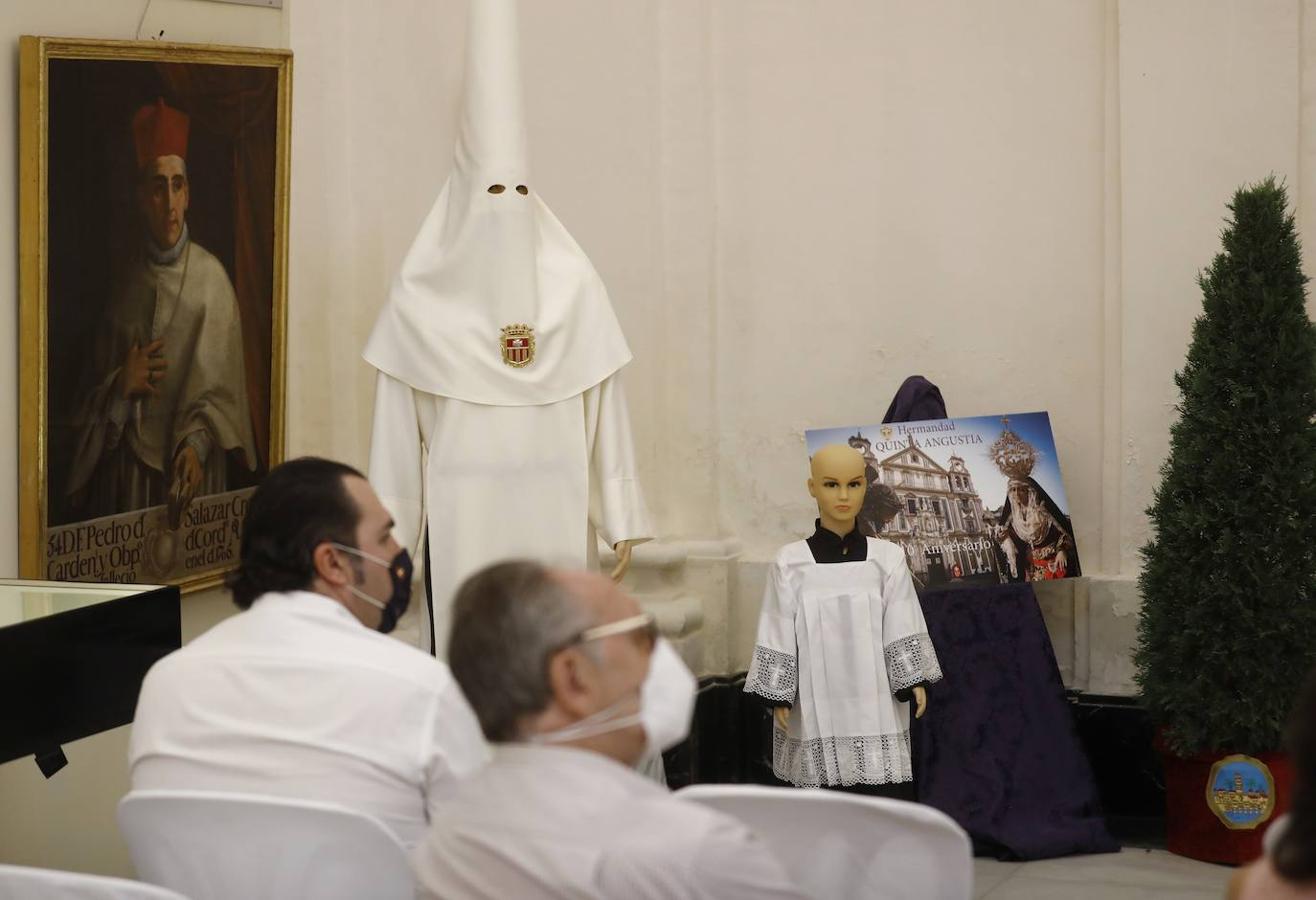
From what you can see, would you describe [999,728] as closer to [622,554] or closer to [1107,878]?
[1107,878]

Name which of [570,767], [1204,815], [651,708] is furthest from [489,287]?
[570,767]

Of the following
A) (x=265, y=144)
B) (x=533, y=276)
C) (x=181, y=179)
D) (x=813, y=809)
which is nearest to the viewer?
(x=813, y=809)

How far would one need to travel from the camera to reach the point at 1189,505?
5230 mm

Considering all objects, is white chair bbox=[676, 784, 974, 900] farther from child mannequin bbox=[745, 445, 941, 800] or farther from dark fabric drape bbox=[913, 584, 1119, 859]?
dark fabric drape bbox=[913, 584, 1119, 859]

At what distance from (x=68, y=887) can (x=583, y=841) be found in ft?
3.05

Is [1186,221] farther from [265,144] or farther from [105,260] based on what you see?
[105,260]

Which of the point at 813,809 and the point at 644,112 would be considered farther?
the point at 644,112

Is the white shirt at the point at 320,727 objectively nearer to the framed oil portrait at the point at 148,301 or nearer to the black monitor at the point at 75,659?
the black monitor at the point at 75,659

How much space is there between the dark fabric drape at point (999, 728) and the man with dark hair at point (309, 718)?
10.6 feet

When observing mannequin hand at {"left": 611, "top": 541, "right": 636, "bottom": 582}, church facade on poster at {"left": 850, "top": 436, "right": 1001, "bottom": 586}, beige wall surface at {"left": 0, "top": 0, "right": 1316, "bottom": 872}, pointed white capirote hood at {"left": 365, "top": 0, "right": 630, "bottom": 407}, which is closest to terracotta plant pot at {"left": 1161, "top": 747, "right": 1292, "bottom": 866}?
beige wall surface at {"left": 0, "top": 0, "right": 1316, "bottom": 872}

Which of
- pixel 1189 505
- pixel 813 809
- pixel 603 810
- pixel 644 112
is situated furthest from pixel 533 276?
pixel 603 810

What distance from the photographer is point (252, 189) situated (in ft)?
18.8

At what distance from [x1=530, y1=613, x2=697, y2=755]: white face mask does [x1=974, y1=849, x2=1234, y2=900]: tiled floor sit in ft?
11.0

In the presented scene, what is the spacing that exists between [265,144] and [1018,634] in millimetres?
3089
